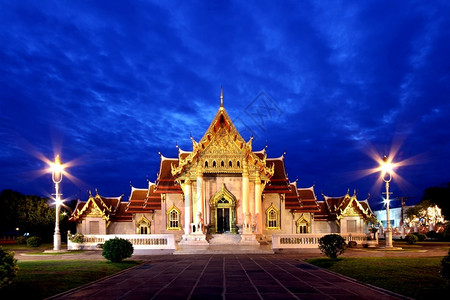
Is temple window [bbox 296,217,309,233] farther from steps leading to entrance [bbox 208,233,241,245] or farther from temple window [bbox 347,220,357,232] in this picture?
steps leading to entrance [bbox 208,233,241,245]

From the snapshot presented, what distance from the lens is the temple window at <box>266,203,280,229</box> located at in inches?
1598

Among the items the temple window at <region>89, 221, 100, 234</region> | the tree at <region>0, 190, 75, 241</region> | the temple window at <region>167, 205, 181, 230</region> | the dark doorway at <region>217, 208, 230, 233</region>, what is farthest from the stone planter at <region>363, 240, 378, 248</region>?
the tree at <region>0, 190, 75, 241</region>

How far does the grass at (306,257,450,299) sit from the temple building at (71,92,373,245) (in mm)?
14137

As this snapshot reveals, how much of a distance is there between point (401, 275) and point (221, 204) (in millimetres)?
22470

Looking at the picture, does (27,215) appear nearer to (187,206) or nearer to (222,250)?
(187,206)

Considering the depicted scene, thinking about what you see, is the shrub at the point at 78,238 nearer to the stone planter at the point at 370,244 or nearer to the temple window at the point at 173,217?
the temple window at the point at 173,217

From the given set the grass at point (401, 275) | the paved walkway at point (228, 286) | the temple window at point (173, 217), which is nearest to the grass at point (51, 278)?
the paved walkway at point (228, 286)

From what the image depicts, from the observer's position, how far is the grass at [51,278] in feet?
42.0

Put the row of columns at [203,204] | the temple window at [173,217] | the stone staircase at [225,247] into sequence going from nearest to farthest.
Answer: the stone staircase at [225,247] < the row of columns at [203,204] < the temple window at [173,217]

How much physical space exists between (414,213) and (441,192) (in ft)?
18.1

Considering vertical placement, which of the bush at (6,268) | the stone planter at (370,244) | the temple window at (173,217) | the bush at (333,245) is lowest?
the stone planter at (370,244)

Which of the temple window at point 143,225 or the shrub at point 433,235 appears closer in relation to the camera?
the temple window at point 143,225

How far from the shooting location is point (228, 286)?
1405 centimetres

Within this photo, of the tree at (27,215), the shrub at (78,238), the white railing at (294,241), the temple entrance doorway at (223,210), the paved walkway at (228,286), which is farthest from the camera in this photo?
the tree at (27,215)
